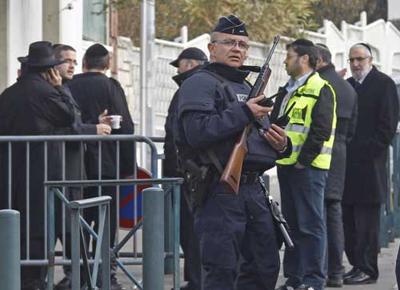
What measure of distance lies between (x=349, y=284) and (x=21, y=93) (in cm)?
329

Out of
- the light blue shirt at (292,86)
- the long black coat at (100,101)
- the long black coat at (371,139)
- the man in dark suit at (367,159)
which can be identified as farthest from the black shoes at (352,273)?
the long black coat at (100,101)

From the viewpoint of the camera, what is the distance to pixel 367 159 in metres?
12.5

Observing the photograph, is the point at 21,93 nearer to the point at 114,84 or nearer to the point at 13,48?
the point at 114,84

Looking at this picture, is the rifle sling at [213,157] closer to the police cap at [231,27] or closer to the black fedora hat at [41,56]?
the police cap at [231,27]

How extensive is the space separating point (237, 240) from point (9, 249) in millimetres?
2484

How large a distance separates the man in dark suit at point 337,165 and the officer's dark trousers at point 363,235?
1.10 feet

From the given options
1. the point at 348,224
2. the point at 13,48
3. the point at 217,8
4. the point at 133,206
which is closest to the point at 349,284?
the point at 348,224

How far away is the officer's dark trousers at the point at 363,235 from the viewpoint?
12273 mm

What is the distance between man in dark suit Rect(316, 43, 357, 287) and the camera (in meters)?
11.7

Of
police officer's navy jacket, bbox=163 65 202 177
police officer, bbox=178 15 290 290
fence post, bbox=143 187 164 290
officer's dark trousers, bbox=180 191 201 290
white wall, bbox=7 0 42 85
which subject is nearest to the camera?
fence post, bbox=143 187 164 290

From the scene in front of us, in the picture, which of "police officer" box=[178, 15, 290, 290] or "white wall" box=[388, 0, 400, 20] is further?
"white wall" box=[388, 0, 400, 20]

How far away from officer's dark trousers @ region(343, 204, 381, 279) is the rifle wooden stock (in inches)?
174

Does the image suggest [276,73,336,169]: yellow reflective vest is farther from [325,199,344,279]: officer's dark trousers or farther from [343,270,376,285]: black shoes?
[343,270,376,285]: black shoes

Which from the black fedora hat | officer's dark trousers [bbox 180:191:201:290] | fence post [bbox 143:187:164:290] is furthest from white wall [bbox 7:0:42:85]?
fence post [bbox 143:187:164:290]
